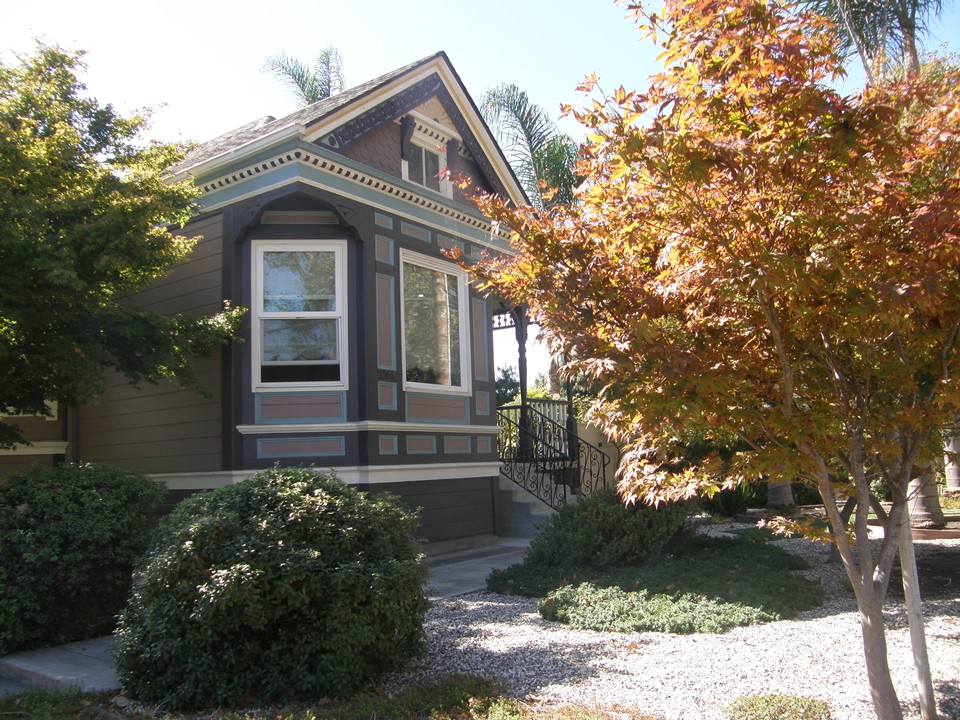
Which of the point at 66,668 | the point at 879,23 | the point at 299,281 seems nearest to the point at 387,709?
the point at 66,668

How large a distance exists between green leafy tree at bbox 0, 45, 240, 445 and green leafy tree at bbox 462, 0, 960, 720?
4.81 metres

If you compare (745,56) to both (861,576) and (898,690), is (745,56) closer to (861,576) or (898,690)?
(861,576)

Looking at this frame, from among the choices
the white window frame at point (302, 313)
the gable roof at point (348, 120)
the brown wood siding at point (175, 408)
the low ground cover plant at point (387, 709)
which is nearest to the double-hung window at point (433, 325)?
the white window frame at point (302, 313)

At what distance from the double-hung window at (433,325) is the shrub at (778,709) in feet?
20.8

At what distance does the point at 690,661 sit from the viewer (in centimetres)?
487

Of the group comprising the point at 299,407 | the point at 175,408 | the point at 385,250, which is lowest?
the point at 299,407

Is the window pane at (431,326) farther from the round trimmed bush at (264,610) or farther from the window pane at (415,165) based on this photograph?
the round trimmed bush at (264,610)

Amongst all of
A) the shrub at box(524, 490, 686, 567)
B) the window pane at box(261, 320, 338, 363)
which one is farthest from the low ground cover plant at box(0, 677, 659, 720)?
the window pane at box(261, 320, 338, 363)

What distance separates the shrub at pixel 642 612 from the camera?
5.77 meters

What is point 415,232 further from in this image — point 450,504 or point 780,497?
point 780,497

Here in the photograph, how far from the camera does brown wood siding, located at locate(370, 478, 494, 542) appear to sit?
9680 millimetres

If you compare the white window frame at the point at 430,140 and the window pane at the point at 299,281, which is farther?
the white window frame at the point at 430,140

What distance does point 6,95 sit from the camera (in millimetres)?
7812

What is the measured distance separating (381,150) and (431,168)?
1.20 meters
